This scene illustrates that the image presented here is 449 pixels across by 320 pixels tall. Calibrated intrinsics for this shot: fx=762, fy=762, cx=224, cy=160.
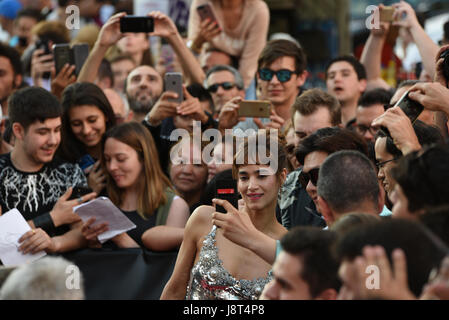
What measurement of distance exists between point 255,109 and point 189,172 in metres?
0.65

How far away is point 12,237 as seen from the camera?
4.78 m

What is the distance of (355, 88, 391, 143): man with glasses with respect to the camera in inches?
228

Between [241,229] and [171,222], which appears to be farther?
[171,222]

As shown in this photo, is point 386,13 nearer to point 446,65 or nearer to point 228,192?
point 446,65

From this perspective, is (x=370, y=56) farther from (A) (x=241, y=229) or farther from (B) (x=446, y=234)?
(B) (x=446, y=234)

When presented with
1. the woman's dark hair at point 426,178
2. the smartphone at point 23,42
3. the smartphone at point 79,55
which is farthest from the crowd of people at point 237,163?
the smartphone at point 23,42

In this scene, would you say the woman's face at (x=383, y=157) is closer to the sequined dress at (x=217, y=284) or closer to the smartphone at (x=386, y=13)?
the sequined dress at (x=217, y=284)

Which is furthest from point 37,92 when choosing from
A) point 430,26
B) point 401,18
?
point 430,26

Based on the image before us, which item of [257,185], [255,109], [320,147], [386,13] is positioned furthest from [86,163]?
[386,13]

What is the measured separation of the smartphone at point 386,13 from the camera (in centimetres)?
643

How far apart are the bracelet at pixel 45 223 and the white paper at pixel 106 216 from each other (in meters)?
0.18

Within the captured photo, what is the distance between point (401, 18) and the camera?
6270 mm
